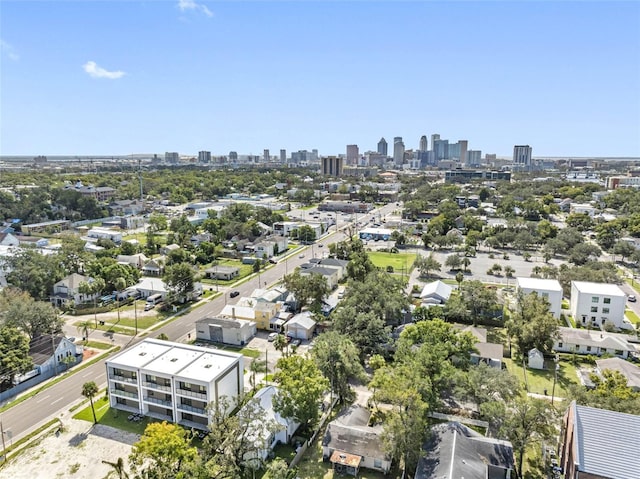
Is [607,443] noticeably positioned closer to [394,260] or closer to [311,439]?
[311,439]

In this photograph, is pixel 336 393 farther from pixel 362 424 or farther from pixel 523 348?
pixel 523 348

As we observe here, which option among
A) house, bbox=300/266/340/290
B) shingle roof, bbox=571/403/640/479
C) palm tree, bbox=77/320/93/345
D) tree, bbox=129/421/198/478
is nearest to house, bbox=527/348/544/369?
shingle roof, bbox=571/403/640/479

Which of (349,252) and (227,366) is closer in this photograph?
(227,366)

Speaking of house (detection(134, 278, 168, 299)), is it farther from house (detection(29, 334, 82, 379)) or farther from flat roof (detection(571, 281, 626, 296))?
flat roof (detection(571, 281, 626, 296))

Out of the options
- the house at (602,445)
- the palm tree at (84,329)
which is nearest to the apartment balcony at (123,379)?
the palm tree at (84,329)

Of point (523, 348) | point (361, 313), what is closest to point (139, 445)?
point (361, 313)
